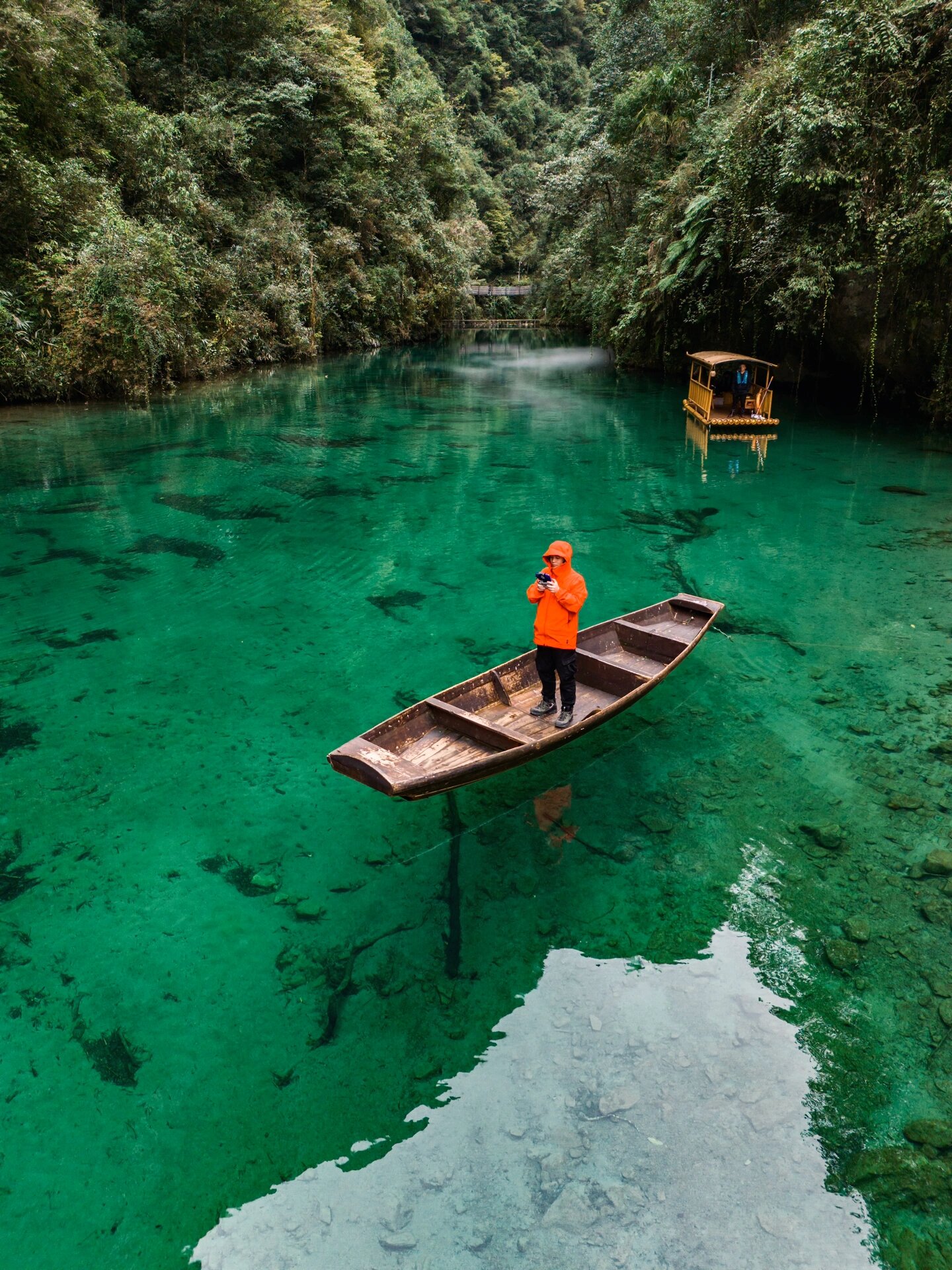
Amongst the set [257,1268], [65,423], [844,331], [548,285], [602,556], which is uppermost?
[548,285]

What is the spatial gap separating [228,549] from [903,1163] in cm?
1012

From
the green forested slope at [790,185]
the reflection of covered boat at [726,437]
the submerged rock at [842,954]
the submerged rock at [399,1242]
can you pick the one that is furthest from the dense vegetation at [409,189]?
the submerged rock at [399,1242]

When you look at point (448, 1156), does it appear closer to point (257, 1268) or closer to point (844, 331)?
point (257, 1268)

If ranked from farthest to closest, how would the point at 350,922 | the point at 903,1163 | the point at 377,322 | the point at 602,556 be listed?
the point at 377,322
the point at 602,556
the point at 350,922
the point at 903,1163

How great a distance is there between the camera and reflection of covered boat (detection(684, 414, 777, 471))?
17.3 m

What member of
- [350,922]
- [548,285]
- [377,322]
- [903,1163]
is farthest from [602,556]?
[548,285]

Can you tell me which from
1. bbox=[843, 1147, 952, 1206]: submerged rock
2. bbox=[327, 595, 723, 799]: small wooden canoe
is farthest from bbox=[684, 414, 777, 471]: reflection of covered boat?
bbox=[843, 1147, 952, 1206]: submerged rock

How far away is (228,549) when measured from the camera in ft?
Answer: 37.5

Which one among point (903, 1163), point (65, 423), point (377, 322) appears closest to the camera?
point (903, 1163)

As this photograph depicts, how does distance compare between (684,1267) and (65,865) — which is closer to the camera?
(684,1267)

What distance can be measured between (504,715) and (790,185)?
53.9 ft

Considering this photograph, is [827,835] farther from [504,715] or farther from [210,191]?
[210,191]

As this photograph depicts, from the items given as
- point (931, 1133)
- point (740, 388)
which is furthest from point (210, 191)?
point (931, 1133)

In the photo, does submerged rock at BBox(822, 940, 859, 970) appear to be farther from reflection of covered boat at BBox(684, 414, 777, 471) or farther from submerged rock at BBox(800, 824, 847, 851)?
reflection of covered boat at BBox(684, 414, 777, 471)
